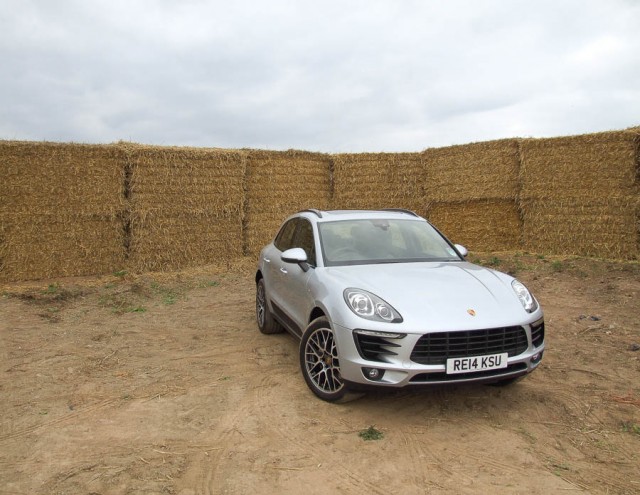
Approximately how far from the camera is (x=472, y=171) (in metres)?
12.4

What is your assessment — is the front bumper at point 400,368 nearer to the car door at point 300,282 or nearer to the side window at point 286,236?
the car door at point 300,282

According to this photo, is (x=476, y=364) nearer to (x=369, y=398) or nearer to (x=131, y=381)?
(x=369, y=398)

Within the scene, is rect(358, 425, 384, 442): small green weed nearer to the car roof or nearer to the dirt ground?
the dirt ground

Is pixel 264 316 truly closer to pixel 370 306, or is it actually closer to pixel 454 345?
pixel 370 306

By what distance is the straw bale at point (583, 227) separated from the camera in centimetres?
1026

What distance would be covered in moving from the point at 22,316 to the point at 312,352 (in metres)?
5.48

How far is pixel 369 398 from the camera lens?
4328mm

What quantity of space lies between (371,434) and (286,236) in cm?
301

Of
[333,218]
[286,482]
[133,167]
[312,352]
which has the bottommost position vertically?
[286,482]

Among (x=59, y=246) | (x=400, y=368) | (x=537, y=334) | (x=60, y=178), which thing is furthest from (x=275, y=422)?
(x=60, y=178)

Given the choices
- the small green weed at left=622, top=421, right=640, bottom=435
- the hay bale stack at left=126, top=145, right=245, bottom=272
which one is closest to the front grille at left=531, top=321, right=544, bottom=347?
Answer: the small green weed at left=622, top=421, right=640, bottom=435

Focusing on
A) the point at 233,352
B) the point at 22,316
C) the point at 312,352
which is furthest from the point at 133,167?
the point at 312,352

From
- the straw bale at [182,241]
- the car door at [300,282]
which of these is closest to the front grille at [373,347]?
the car door at [300,282]

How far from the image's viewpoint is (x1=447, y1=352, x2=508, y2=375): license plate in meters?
3.71
